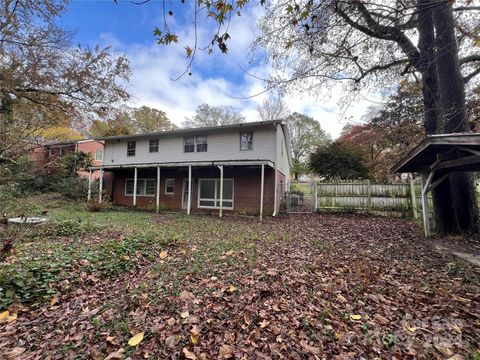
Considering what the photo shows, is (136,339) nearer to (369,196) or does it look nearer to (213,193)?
(369,196)

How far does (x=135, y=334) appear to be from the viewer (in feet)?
9.04

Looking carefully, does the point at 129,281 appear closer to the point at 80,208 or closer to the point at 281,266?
the point at 281,266

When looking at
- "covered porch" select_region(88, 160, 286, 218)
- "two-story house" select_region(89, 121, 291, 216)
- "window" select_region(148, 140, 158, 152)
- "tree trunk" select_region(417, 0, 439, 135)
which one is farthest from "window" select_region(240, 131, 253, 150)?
"tree trunk" select_region(417, 0, 439, 135)

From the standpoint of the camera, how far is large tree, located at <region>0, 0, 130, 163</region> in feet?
15.6

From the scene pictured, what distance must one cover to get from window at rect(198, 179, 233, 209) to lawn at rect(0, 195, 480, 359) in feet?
27.9

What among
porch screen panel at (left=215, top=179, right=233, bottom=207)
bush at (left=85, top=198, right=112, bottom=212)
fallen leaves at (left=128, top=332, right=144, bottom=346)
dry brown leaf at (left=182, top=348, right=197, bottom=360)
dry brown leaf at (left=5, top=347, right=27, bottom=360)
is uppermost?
porch screen panel at (left=215, top=179, right=233, bottom=207)

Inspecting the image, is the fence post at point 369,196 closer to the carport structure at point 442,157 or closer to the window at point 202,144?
the carport structure at point 442,157

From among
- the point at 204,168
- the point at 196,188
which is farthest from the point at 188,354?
the point at 196,188

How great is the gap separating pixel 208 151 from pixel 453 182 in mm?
11535

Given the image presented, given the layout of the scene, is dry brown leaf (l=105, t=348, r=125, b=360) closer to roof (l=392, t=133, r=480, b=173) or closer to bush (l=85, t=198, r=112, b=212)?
roof (l=392, t=133, r=480, b=173)

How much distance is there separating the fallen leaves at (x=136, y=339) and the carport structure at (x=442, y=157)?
587cm

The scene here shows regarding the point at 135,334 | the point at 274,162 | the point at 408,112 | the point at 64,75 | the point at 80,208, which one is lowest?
the point at 135,334

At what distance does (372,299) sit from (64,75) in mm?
12601

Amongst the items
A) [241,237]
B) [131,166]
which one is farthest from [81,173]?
[241,237]
